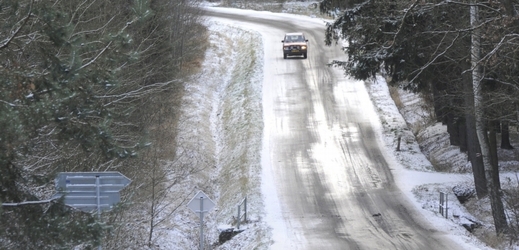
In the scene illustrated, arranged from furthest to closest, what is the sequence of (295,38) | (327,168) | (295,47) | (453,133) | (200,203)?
(295,38), (295,47), (453,133), (327,168), (200,203)

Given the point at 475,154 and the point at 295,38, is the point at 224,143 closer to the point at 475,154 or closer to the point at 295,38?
the point at 475,154

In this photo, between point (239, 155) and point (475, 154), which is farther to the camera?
point (239, 155)

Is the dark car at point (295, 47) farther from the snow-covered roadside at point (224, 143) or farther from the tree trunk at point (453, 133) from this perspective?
the tree trunk at point (453, 133)

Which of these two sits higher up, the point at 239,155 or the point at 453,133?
the point at 453,133

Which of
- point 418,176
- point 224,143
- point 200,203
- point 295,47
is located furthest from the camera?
point 295,47

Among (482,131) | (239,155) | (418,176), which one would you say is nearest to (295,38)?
(239,155)

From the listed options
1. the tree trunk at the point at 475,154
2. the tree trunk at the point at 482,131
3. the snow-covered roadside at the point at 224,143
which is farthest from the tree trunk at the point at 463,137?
the snow-covered roadside at the point at 224,143

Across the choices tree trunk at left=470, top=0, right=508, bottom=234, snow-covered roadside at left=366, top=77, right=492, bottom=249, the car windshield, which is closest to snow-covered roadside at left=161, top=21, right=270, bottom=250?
the car windshield

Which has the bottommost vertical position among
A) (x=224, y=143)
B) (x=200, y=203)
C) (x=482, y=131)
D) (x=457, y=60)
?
(x=224, y=143)

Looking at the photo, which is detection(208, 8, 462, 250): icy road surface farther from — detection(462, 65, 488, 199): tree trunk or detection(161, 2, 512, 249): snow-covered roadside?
detection(462, 65, 488, 199): tree trunk

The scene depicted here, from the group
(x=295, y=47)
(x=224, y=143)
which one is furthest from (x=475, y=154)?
(x=295, y=47)

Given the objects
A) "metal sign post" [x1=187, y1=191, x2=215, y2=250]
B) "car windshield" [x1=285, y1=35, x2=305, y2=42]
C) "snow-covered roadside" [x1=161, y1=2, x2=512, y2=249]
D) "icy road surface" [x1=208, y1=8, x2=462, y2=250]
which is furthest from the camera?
"car windshield" [x1=285, y1=35, x2=305, y2=42]

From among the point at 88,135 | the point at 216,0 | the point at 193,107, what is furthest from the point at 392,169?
the point at 216,0

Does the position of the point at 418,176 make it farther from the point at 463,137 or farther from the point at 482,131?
the point at 482,131
